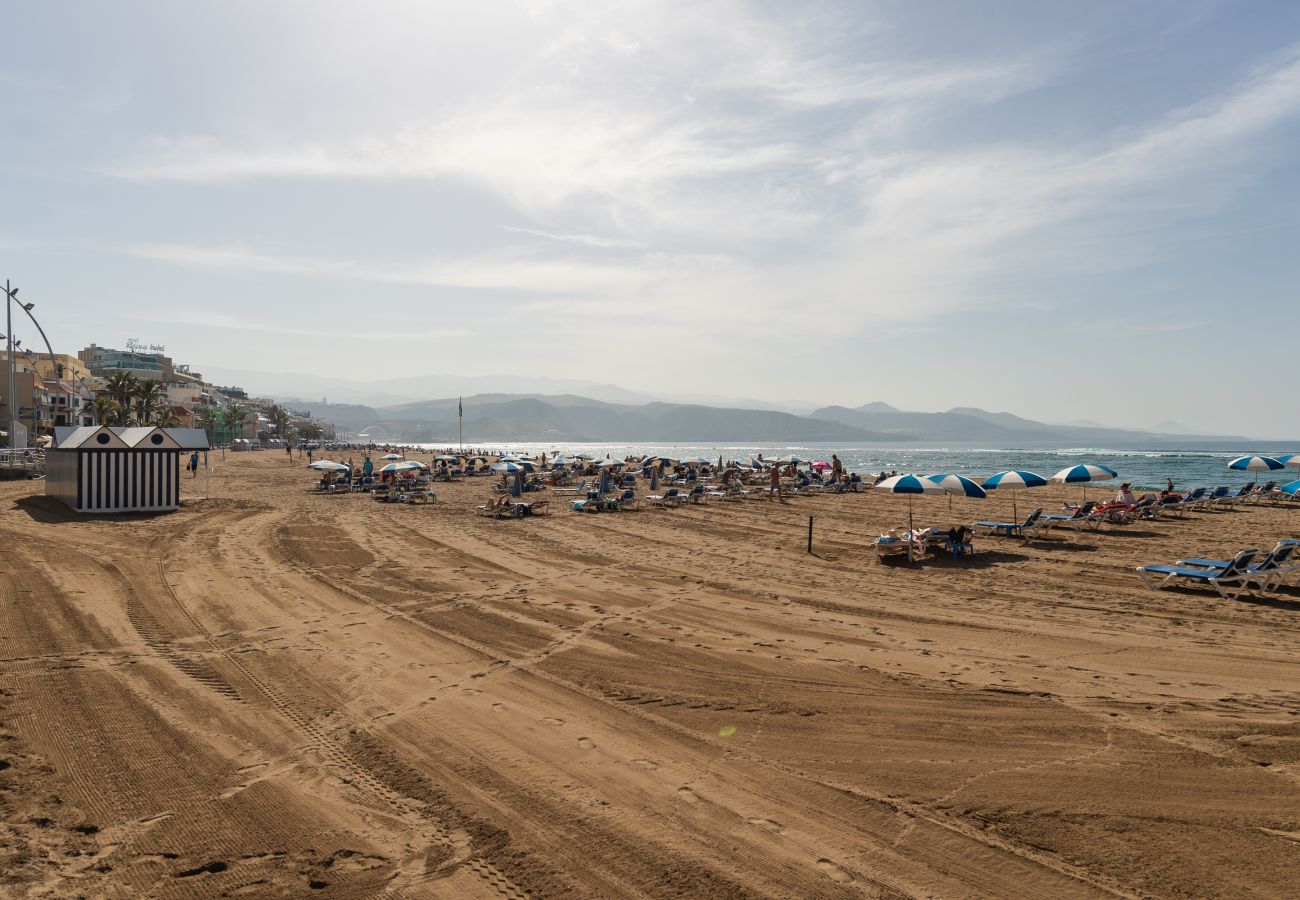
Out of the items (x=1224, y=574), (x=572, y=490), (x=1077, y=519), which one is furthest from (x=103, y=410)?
(x=1224, y=574)

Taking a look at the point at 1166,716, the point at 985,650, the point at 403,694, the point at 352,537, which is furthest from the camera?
the point at 352,537

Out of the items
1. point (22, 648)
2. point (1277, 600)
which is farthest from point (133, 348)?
point (1277, 600)

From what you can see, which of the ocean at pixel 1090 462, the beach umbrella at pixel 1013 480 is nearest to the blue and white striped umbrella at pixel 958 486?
the beach umbrella at pixel 1013 480

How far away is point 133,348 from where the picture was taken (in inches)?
4341

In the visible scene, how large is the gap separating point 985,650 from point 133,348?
131352 mm

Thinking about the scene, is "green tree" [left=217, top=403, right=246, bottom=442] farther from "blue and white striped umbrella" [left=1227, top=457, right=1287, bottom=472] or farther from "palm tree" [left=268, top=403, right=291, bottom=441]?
"blue and white striped umbrella" [left=1227, top=457, right=1287, bottom=472]

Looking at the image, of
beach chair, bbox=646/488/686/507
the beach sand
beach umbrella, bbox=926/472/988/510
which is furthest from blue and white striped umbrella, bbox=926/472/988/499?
beach chair, bbox=646/488/686/507

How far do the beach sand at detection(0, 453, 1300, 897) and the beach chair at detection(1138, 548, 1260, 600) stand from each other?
35 cm

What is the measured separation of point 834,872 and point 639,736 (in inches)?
81.9

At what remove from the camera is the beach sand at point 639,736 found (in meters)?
3.98

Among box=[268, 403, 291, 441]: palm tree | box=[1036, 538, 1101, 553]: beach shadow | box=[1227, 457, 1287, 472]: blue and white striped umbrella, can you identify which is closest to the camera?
box=[1036, 538, 1101, 553]: beach shadow

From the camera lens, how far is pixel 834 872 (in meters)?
3.92

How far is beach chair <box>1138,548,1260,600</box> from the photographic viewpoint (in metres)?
10.7

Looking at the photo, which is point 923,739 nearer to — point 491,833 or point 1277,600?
point 491,833
